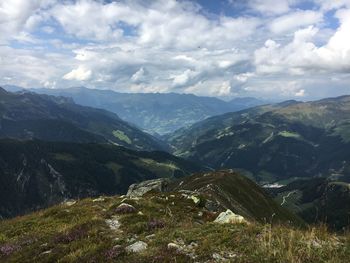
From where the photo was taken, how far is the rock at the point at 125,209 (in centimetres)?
2419

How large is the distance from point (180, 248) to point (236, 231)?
2.64 m

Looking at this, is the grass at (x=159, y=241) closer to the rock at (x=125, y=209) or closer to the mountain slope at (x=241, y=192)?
the rock at (x=125, y=209)

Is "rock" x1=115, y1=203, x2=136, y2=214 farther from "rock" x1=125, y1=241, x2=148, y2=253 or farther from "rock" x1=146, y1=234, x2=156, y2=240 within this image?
"rock" x1=125, y1=241, x2=148, y2=253

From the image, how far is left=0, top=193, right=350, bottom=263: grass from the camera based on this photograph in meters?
12.1

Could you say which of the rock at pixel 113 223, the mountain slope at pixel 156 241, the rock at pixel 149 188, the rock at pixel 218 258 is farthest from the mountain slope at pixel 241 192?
the rock at pixel 218 258

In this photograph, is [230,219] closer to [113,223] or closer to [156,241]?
[156,241]

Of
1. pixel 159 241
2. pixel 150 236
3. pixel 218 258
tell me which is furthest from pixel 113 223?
pixel 218 258

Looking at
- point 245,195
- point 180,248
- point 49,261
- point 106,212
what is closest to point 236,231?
point 180,248

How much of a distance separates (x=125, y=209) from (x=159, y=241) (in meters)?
9.55

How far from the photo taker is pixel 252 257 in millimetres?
11922

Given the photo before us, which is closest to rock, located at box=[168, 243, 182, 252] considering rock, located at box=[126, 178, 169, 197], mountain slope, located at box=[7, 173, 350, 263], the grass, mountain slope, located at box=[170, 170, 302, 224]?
mountain slope, located at box=[7, 173, 350, 263]

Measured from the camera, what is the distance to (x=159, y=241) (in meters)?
15.3

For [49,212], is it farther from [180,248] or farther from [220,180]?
[220,180]

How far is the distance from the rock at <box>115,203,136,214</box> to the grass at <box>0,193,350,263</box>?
2.01 ft
